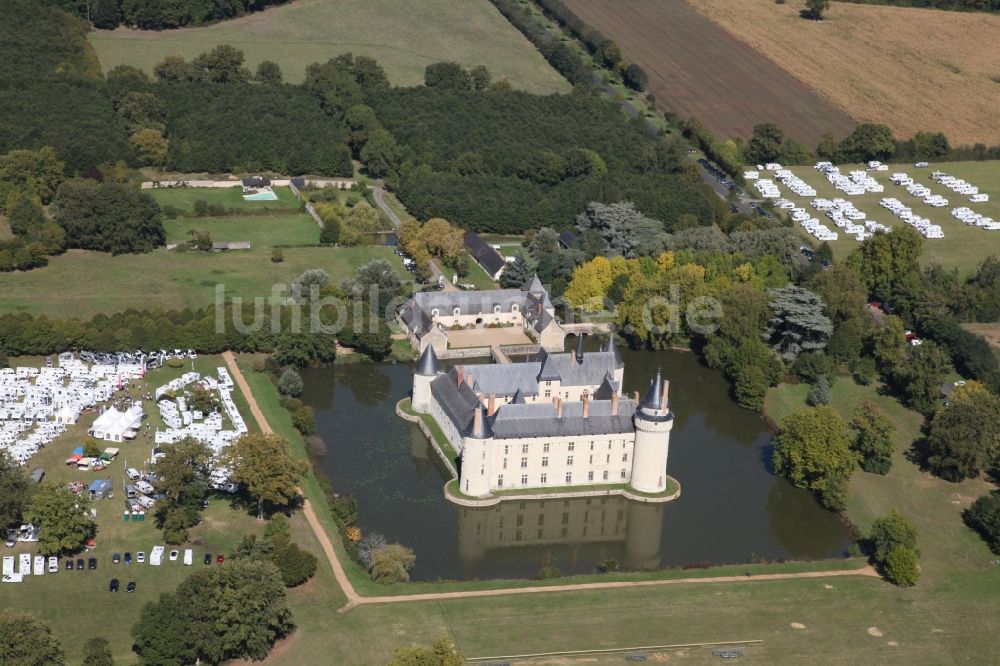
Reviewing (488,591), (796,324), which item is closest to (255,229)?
(796,324)

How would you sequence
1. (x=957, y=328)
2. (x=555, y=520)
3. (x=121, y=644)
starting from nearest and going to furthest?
(x=121, y=644), (x=555, y=520), (x=957, y=328)

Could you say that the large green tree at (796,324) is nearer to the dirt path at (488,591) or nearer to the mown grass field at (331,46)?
the dirt path at (488,591)

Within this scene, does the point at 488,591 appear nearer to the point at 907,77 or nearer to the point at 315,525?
the point at 315,525

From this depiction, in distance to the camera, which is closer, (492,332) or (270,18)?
(492,332)

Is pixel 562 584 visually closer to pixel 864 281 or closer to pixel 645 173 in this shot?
pixel 864 281

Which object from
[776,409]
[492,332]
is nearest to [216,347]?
[492,332]

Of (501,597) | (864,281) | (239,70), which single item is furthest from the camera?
(239,70)
